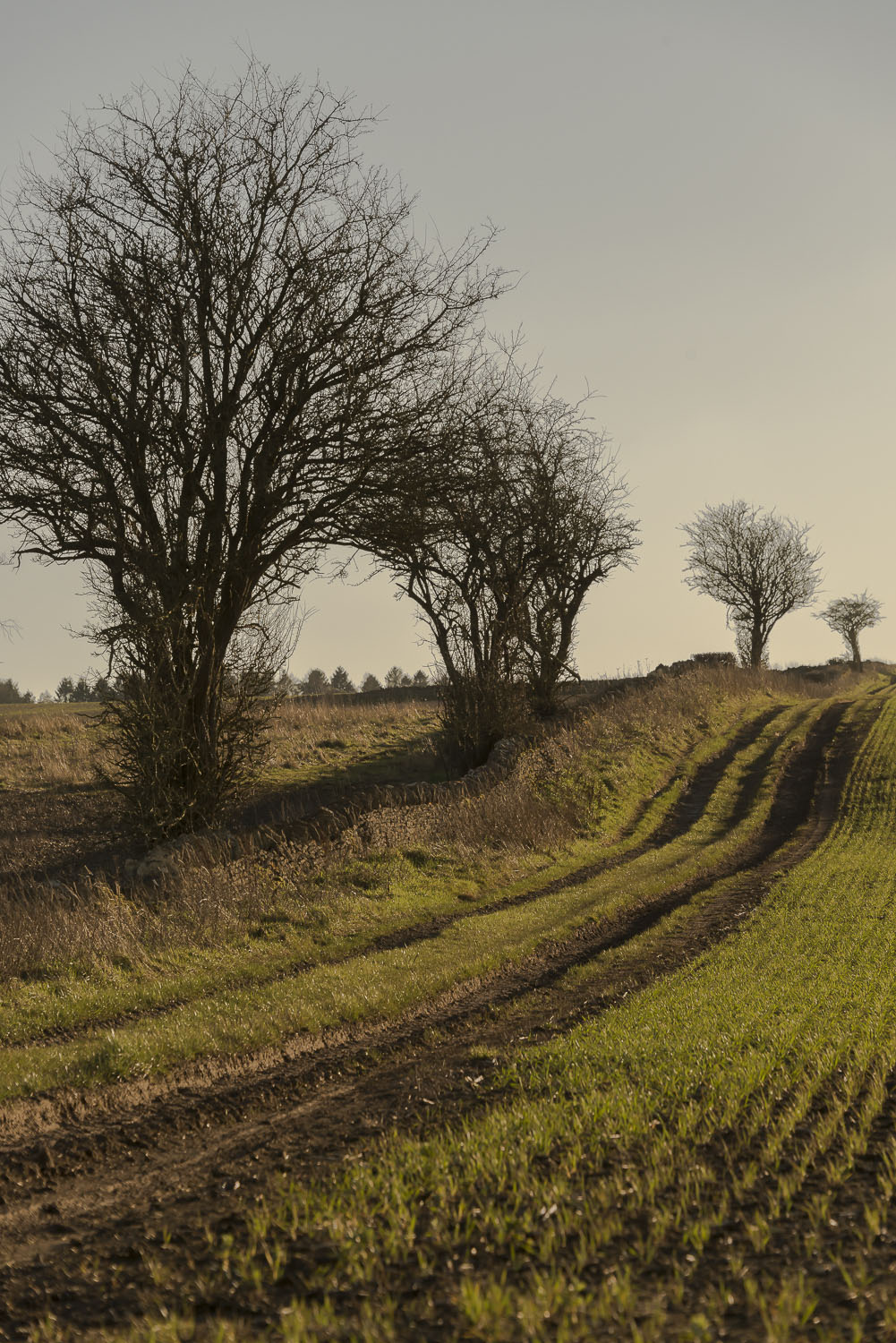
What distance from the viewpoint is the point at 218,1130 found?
7.12m

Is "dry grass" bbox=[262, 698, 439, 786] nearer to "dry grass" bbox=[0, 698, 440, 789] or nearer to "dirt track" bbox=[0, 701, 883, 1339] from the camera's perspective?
"dry grass" bbox=[0, 698, 440, 789]

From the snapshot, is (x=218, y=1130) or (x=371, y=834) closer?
(x=218, y=1130)

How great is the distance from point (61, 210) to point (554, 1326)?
710 inches

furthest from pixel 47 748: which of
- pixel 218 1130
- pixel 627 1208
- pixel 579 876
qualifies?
pixel 627 1208

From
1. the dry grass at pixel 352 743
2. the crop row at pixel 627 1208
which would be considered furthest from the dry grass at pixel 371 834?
the crop row at pixel 627 1208

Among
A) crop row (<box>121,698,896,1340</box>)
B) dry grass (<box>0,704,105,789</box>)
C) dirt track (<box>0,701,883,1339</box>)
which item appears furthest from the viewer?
dry grass (<box>0,704,105,789</box>)

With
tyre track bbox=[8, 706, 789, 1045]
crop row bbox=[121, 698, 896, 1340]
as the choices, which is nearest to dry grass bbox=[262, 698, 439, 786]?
tyre track bbox=[8, 706, 789, 1045]

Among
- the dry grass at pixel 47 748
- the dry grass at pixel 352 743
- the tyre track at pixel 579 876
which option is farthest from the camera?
the dry grass at pixel 352 743

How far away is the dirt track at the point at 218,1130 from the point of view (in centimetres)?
500

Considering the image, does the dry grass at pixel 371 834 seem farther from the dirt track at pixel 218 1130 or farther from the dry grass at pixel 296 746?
the dirt track at pixel 218 1130

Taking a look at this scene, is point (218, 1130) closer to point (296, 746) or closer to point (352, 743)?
point (296, 746)

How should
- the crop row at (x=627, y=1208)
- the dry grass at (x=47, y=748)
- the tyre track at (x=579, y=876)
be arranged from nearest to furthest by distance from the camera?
the crop row at (x=627, y=1208), the tyre track at (x=579, y=876), the dry grass at (x=47, y=748)

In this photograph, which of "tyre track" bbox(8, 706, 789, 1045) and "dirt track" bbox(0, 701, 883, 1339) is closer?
"dirt track" bbox(0, 701, 883, 1339)

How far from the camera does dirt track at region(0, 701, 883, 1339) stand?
500 centimetres
